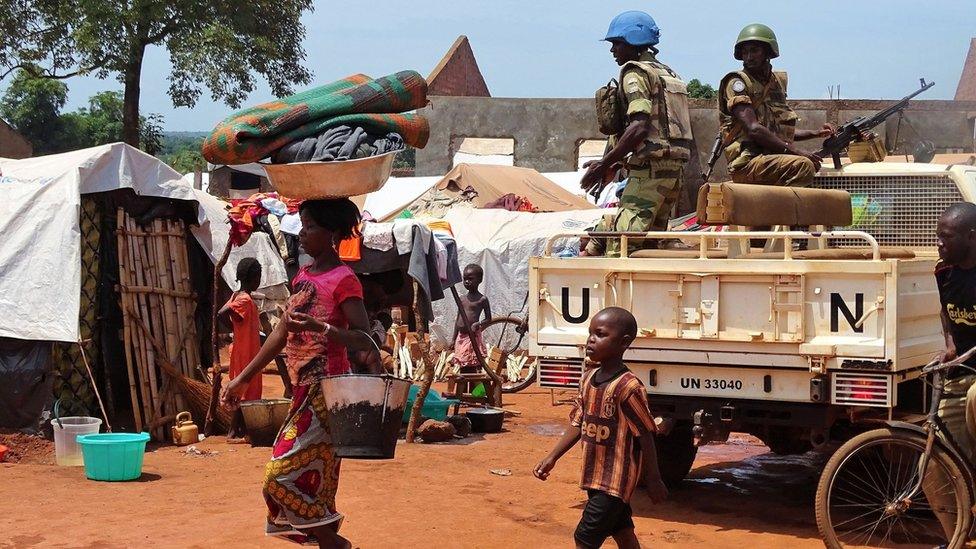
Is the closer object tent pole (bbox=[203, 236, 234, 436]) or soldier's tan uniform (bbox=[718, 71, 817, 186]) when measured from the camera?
soldier's tan uniform (bbox=[718, 71, 817, 186])

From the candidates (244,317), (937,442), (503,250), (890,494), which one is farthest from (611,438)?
(503,250)

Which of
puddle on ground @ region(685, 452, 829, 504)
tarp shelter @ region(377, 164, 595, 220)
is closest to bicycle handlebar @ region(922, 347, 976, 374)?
puddle on ground @ region(685, 452, 829, 504)

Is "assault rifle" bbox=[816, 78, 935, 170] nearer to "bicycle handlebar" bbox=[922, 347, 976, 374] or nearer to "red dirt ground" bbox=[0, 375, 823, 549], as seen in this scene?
"red dirt ground" bbox=[0, 375, 823, 549]

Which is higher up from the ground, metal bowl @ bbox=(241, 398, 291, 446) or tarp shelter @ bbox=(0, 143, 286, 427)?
tarp shelter @ bbox=(0, 143, 286, 427)

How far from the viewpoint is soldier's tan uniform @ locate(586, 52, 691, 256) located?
7.77 m

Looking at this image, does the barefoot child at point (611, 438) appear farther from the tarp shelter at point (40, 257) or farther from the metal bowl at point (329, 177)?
the tarp shelter at point (40, 257)

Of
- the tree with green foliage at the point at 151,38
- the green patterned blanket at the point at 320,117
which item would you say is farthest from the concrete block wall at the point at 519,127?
the green patterned blanket at the point at 320,117

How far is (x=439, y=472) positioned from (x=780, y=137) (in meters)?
3.45

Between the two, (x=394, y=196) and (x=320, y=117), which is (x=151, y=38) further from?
(x=320, y=117)

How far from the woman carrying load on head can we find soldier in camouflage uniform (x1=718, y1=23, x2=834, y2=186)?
378 cm

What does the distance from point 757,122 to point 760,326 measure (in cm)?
190

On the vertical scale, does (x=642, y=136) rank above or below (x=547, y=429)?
above

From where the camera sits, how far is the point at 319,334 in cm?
491

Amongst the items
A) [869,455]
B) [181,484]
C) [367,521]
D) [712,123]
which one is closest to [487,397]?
[181,484]
